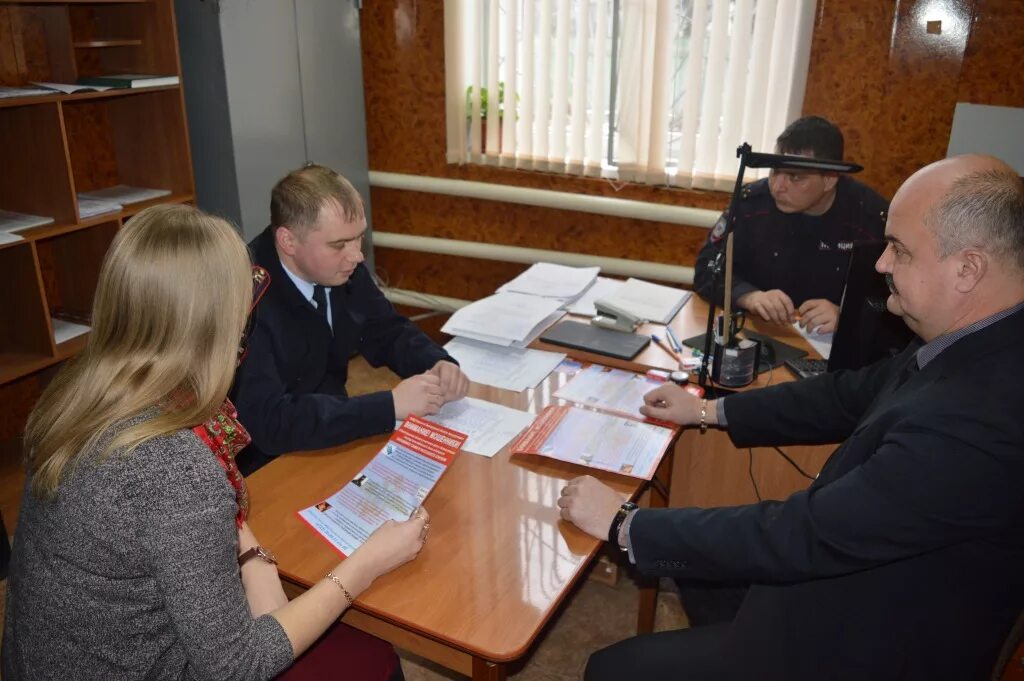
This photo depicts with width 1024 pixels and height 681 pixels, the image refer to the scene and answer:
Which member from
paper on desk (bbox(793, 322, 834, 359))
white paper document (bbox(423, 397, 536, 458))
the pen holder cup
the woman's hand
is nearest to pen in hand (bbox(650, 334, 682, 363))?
the pen holder cup

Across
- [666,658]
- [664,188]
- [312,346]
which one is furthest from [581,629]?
[664,188]

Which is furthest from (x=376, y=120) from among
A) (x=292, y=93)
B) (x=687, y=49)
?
(x=687, y=49)

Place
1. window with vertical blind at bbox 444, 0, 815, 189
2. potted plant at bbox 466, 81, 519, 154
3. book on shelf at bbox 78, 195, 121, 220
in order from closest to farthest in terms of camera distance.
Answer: book on shelf at bbox 78, 195, 121, 220, window with vertical blind at bbox 444, 0, 815, 189, potted plant at bbox 466, 81, 519, 154

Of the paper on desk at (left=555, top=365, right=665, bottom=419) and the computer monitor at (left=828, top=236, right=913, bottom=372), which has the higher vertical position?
the computer monitor at (left=828, top=236, right=913, bottom=372)

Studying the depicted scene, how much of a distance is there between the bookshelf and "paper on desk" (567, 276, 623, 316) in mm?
1628

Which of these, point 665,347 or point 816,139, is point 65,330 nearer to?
point 665,347

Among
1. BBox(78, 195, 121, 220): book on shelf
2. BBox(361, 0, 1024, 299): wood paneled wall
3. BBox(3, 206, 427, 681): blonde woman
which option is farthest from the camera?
BBox(361, 0, 1024, 299): wood paneled wall

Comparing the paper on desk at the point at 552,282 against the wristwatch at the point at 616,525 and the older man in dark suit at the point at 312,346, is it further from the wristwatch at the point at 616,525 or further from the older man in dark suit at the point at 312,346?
the wristwatch at the point at 616,525

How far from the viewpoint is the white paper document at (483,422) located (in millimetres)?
1823

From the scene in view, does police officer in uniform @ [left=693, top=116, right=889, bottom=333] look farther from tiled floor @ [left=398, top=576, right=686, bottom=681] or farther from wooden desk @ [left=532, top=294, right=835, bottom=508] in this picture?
tiled floor @ [left=398, top=576, right=686, bottom=681]

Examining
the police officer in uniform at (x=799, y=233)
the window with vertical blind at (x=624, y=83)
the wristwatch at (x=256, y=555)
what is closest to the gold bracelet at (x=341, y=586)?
the wristwatch at (x=256, y=555)

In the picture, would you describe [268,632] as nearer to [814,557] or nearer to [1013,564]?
[814,557]

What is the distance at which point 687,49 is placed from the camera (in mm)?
3334

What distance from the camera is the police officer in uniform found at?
252 centimetres
